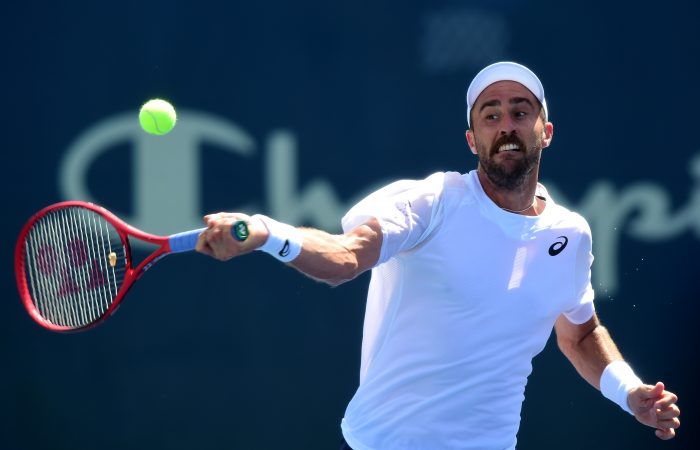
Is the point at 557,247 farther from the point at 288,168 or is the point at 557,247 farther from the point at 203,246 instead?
the point at 288,168

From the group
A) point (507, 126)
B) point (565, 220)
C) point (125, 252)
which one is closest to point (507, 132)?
point (507, 126)

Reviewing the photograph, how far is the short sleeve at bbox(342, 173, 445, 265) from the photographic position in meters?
2.36

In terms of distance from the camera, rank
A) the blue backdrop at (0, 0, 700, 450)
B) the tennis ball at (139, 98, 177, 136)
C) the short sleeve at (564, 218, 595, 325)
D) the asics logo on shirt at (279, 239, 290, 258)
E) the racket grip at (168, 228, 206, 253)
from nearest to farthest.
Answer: the asics logo on shirt at (279, 239, 290, 258), the racket grip at (168, 228, 206, 253), the short sleeve at (564, 218, 595, 325), the tennis ball at (139, 98, 177, 136), the blue backdrop at (0, 0, 700, 450)

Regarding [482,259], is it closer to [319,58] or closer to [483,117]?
[483,117]

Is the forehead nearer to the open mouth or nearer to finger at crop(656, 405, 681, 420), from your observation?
the open mouth

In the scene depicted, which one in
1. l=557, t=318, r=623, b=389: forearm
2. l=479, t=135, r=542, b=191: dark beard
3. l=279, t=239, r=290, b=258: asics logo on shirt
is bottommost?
l=557, t=318, r=623, b=389: forearm

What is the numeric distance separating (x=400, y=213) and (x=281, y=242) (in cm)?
40

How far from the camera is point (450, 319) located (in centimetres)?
251

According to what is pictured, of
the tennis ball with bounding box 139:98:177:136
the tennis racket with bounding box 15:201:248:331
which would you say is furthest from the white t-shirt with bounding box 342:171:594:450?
the tennis ball with bounding box 139:98:177:136

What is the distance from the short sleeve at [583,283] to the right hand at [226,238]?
1.08 m

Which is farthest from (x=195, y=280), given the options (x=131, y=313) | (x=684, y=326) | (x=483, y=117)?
(x=684, y=326)

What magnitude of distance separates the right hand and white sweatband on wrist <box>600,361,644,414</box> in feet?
4.21

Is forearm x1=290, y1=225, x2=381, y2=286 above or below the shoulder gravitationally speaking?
below

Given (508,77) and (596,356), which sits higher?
(508,77)
